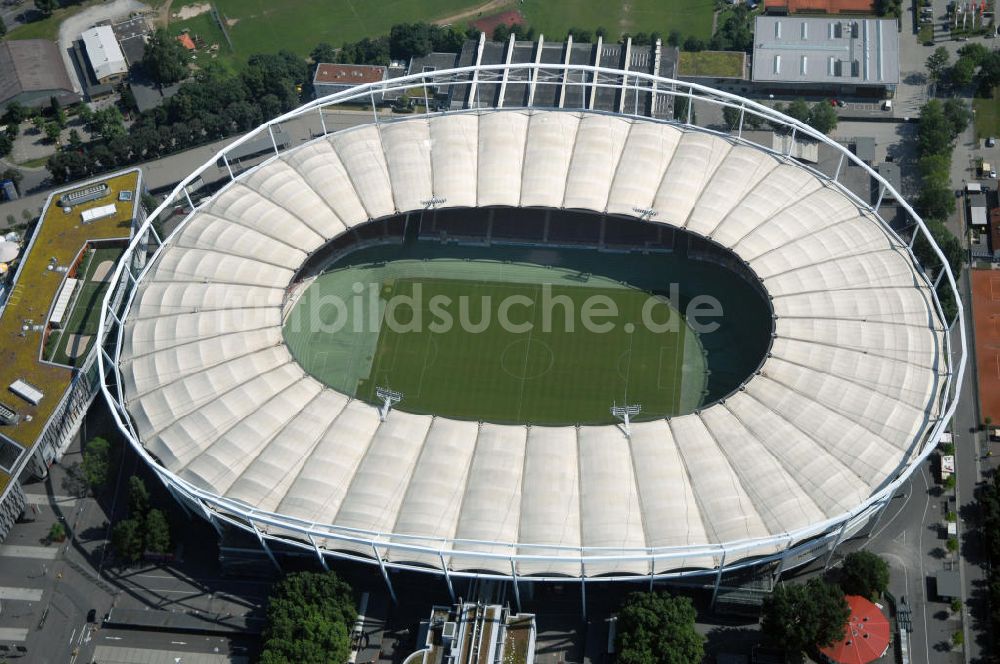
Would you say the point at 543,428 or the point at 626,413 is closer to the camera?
the point at 543,428

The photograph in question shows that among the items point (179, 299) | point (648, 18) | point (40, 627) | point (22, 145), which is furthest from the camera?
point (648, 18)

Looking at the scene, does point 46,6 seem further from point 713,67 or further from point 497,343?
point 713,67

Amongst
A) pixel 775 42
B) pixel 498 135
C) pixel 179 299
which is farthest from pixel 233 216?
pixel 775 42

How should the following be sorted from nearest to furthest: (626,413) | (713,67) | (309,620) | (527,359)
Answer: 1. (309,620)
2. (626,413)
3. (527,359)
4. (713,67)

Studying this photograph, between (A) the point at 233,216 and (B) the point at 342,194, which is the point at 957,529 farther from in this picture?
(A) the point at 233,216

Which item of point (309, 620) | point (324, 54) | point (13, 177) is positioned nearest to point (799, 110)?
point (324, 54)

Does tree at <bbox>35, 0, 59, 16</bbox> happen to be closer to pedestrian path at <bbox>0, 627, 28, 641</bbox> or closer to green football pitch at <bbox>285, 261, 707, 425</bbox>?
green football pitch at <bbox>285, 261, 707, 425</bbox>

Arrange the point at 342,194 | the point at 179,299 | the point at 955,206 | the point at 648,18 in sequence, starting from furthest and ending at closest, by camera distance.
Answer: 1. the point at 648,18
2. the point at 955,206
3. the point at 342,194
4. the point at 179,299

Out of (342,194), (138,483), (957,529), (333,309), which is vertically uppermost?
(342,194)
